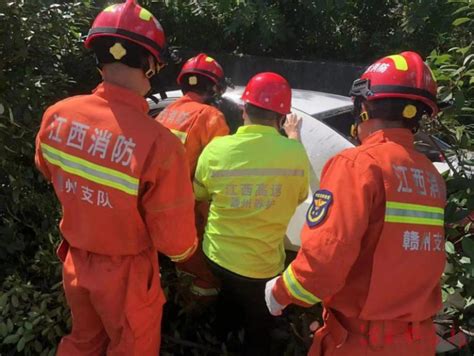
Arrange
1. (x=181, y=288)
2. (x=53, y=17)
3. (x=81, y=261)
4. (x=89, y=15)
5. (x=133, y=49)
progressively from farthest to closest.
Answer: (x=89, y=15) → (x=53, y=17) → (x=181, y=288) → (x=81, y=261) → (x=133, y=49)

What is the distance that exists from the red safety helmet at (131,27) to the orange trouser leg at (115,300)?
857 millimetres

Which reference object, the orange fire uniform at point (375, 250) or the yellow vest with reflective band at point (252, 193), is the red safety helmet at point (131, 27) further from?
the orange fire uniform at point (375, 250)

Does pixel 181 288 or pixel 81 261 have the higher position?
pixel 81 261

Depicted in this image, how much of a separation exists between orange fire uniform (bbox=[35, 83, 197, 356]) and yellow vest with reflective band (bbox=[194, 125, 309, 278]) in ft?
1.11

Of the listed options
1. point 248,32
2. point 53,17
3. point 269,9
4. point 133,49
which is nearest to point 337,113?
point 133,49

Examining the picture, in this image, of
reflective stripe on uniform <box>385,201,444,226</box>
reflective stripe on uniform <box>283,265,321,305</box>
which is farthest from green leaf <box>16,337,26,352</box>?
reflective stripe on uniform <box>385,201,444,226</box>

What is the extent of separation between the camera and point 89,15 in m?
4.66

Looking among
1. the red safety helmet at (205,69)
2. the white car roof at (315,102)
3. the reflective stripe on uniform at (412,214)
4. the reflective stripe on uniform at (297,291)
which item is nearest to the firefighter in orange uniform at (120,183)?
the reflective stripe on uniform at (297,291)

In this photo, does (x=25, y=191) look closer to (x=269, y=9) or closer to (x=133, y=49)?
(x=133, y=49)

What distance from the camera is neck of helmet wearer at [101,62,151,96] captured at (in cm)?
221

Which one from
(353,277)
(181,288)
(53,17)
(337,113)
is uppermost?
(53,17)

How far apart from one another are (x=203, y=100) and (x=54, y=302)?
1.47 metres

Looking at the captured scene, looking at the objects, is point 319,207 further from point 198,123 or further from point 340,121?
point 340,121

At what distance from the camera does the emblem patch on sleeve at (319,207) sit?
1.82m
